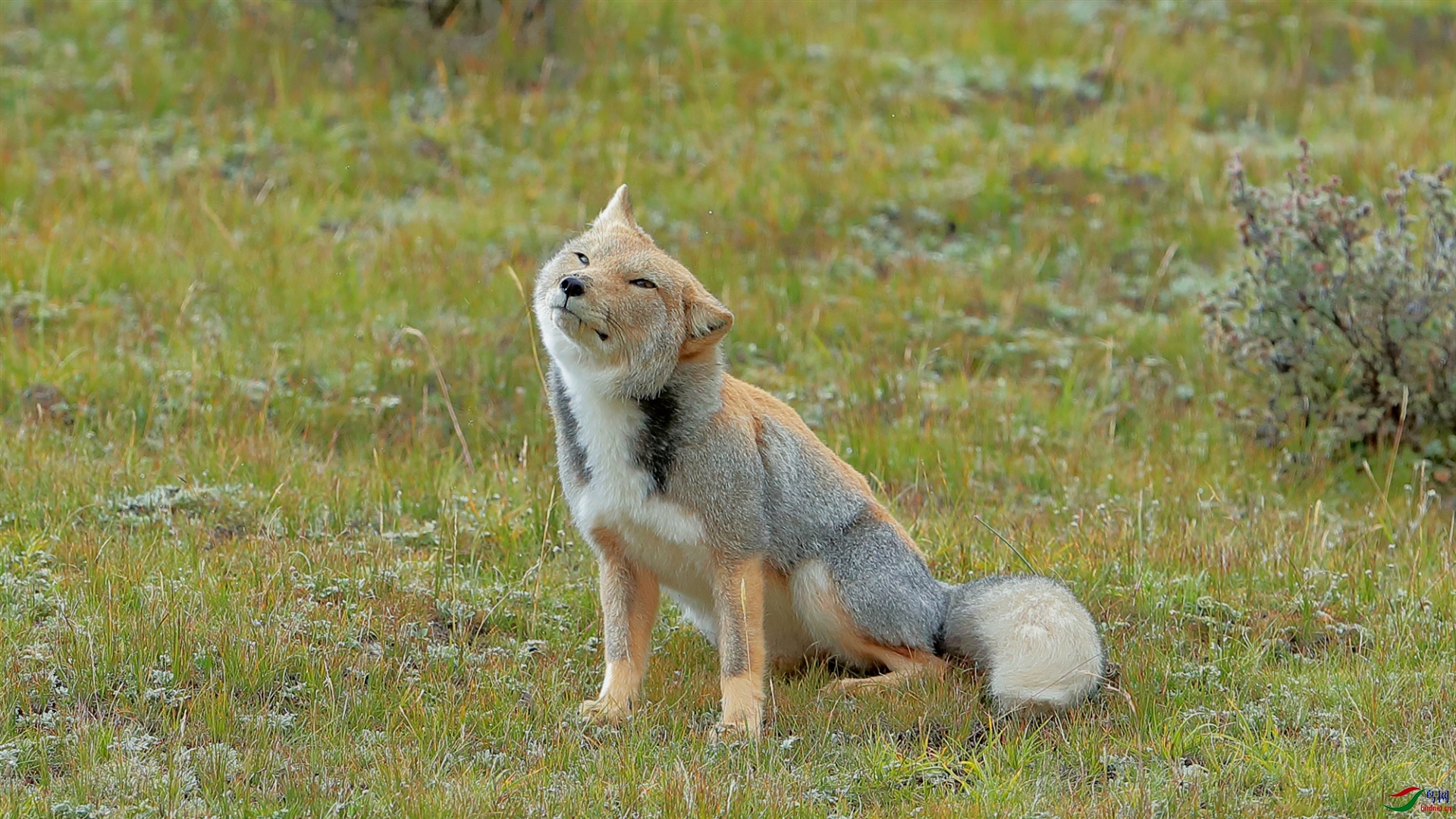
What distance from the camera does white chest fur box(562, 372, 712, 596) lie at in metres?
5.24

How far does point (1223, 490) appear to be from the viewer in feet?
27.0

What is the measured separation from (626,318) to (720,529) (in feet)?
2.67

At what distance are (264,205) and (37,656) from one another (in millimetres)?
6176

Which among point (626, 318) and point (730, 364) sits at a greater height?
point (626, 318)

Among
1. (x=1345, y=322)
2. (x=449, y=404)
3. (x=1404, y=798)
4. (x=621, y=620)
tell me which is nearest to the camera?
(x=1404, y=798)

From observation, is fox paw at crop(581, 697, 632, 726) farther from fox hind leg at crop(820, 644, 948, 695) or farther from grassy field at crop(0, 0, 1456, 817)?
fox hind leg at crop(820, 644, 948, 695)

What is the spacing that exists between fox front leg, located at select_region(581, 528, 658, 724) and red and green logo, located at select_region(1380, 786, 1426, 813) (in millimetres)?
2538

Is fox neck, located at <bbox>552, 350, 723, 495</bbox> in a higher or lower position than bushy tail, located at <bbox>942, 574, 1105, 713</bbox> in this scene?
higher

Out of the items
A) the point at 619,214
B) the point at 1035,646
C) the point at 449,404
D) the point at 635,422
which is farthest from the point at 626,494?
the point at 449,404

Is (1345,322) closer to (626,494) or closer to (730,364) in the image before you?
(730,364)

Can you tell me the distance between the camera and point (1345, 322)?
28.6ft

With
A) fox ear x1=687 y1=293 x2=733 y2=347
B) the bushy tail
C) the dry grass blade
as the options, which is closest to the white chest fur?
fox ear x1=687 y1=293 x2=733 y2=347

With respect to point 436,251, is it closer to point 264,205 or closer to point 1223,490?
point 264,205

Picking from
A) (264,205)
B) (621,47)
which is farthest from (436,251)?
(621,47)
